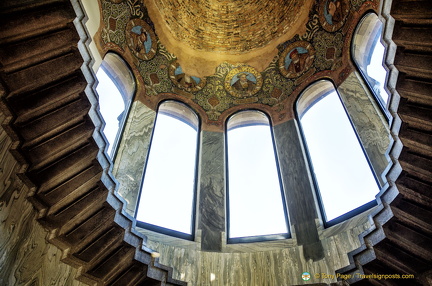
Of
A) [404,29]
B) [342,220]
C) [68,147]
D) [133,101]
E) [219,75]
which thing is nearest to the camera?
[404,29]

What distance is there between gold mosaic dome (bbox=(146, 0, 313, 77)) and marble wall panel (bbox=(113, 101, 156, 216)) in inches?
106

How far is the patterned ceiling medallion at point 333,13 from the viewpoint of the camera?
8312mm

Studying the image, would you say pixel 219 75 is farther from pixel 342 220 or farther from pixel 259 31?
pixel 342 220

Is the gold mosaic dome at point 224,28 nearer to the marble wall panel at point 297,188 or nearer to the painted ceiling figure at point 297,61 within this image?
the painted ceiling figure at point 297,61

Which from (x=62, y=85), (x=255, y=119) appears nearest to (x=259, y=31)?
(x=255, y=119)

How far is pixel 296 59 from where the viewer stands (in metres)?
9.48

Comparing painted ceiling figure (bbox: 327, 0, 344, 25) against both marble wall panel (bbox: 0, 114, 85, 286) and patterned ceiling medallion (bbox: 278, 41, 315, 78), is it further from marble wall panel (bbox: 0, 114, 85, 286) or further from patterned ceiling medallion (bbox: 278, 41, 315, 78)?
marble wall panel (bbox: 0, 114, 85, 286)

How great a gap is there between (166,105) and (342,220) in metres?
5.42

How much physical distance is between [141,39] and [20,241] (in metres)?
6.56

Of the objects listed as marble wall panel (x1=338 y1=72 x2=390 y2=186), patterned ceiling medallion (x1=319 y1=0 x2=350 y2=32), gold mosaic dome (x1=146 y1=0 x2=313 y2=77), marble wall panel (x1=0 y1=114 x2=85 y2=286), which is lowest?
marble wall panel (x1=0 y1=114 x2=85 y2=286)

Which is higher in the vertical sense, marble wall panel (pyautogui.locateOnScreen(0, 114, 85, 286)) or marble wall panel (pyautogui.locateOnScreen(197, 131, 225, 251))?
marble wall panel (pyautogui.locateOnScreen(197, 131, 225, 251))

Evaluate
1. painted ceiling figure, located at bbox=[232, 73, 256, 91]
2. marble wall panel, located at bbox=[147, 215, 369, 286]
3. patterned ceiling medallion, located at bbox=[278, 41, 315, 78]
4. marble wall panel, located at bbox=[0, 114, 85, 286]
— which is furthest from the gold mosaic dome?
marble wall panel, located at bbox=[0, 114, 85, 286]

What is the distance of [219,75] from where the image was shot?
10156mm

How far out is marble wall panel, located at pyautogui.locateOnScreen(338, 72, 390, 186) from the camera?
5973mm
